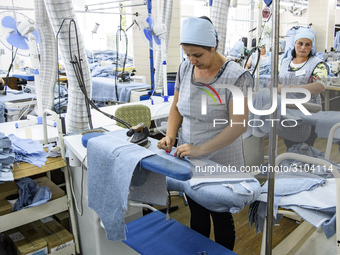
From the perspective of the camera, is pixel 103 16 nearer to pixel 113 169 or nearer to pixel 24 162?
pixel 24 162

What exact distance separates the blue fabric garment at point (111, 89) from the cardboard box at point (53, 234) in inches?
101

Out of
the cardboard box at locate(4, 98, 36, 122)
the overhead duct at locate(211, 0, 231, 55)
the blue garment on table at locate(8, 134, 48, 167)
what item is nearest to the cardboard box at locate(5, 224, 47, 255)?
the blue garment on table at locate(8, 134, 48, 167)

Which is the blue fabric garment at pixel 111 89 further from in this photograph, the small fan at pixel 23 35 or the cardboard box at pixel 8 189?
the cardboard box at pixel 8 189

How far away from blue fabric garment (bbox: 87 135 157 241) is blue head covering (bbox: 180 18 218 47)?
0.57 meters

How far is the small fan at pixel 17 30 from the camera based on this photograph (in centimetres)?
247

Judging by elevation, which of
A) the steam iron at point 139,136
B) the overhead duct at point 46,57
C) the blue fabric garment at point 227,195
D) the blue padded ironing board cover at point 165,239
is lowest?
the blue padded ironing board cover at point 165,239

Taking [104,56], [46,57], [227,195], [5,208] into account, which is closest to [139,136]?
[227,195]

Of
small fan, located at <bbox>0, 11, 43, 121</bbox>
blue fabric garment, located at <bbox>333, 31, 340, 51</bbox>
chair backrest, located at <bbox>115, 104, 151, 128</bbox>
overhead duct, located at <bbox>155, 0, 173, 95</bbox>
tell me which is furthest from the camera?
blue fabric garment, located at <bbox>333, 31, 340, 51</bbox>

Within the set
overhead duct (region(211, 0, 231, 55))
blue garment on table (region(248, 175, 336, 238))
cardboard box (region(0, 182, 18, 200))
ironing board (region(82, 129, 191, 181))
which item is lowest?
cardboard box (region(0, 182, 18, 200))

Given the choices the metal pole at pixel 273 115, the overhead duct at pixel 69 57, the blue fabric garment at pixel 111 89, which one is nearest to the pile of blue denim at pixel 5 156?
the overhead duct at pixel 69 57

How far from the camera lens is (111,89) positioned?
15.8ft

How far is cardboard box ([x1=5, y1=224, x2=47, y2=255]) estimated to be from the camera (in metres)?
1.92

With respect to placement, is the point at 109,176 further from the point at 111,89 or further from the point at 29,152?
the point at 111,89

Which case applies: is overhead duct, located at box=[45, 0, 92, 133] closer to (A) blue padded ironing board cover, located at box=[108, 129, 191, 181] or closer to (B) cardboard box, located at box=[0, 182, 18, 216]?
(B) cardboard box, located at box=[0, 182, 18, 216]
